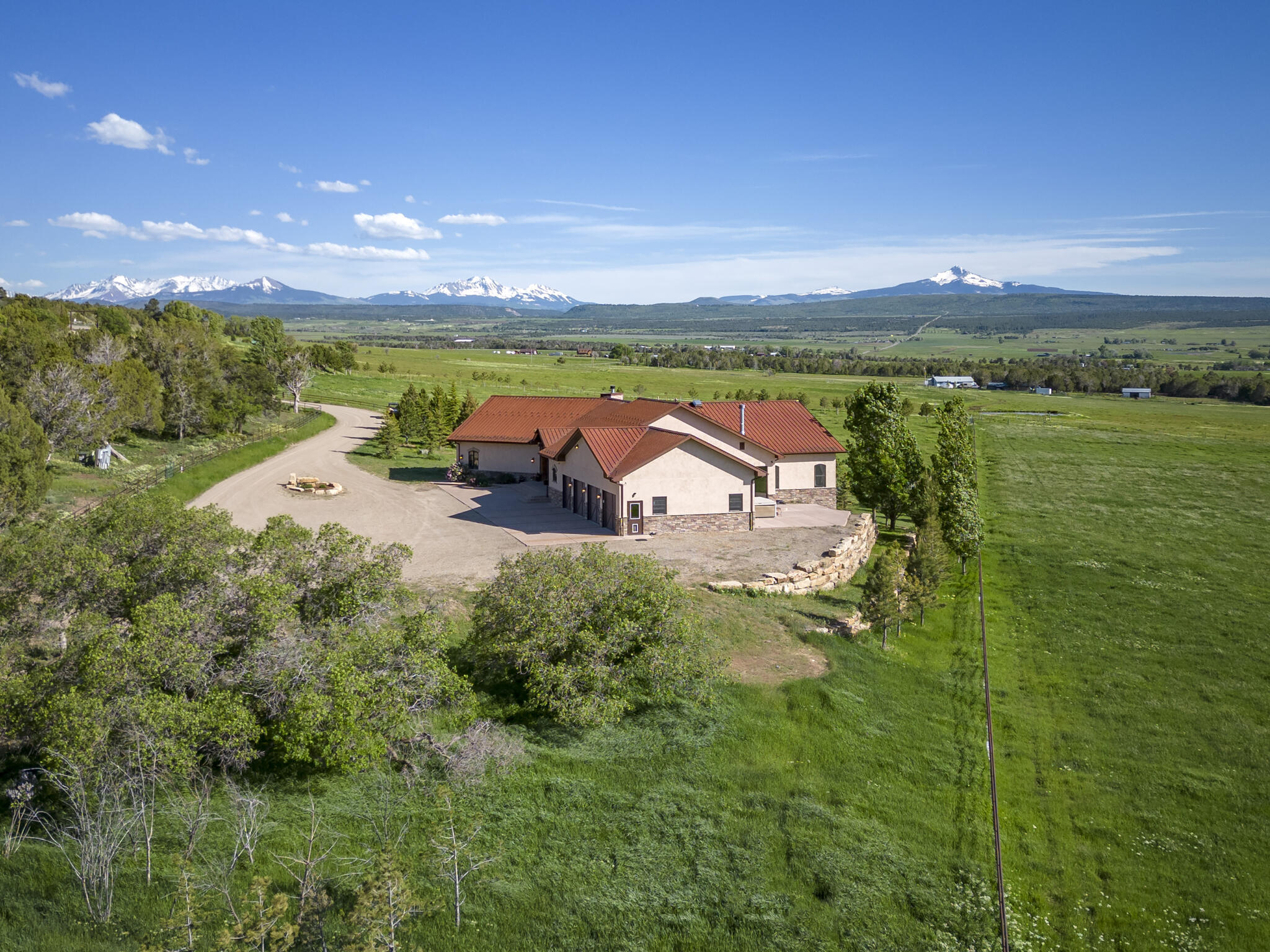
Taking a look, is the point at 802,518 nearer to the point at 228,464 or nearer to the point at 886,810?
the point at 886,810

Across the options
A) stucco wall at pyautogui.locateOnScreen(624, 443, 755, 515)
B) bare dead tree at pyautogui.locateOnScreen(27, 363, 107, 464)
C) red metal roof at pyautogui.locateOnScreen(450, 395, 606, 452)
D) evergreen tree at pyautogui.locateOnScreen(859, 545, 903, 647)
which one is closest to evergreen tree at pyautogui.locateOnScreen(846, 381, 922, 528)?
stucco wall at pyautogui.locateOnScreen(624, 443, 755, 515)

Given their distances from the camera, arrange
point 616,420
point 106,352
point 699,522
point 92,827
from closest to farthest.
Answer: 1. point 92,827
2. point 699,522
3. point 616,420
4. point 106,352

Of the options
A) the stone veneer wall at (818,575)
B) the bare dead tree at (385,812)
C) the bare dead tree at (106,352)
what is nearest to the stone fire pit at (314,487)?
the bare dead tree at (106,352)

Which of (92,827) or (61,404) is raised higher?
(61,404)

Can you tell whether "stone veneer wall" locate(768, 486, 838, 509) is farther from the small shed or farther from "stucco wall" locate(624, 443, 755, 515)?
the small shed

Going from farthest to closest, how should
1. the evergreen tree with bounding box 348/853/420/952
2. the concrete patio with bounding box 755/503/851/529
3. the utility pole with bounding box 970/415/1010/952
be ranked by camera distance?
the concrete patio with bounding box 755/503/851/529
the utility pole with bounding box 970/415/1010/952
the evergreen tree with bounding box 348/853/420/952

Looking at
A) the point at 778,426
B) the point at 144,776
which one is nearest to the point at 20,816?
the point at 144,776
